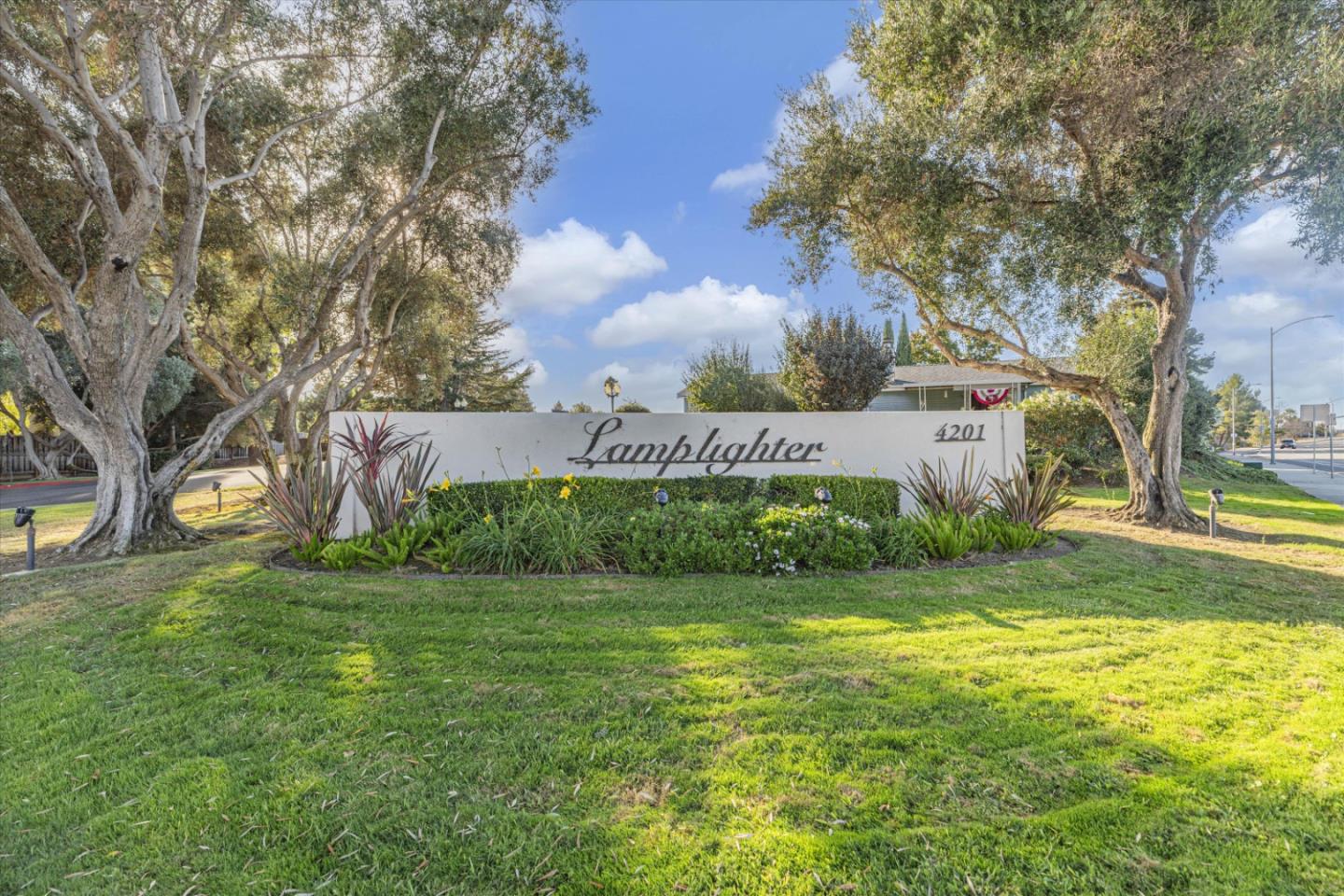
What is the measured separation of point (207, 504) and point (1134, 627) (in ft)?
60.9

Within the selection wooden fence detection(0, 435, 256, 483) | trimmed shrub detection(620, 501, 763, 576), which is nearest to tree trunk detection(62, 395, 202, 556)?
trimmed shrub detection(620, 501, 763, 576)

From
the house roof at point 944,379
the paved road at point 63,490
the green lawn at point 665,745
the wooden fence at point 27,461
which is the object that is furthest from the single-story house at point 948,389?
the wooden fence at point 27,461

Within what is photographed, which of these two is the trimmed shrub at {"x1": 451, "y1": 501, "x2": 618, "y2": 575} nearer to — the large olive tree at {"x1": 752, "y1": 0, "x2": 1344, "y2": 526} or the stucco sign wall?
the stucco sign wall

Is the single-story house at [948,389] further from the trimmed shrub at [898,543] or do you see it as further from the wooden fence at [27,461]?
the wooden fence at [27,461]

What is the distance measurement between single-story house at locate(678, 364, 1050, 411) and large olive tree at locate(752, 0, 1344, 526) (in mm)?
12224

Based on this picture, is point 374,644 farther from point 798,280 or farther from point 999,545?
point 798,280

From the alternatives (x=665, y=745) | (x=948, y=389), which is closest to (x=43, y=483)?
(x=665, y=745)

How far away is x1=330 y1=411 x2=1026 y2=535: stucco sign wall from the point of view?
7.77m

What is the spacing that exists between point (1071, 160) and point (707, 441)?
24.5ft

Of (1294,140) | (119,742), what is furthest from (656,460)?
(1294,140)

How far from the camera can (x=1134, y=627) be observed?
446 centimetres

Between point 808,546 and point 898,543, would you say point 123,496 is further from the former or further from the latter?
point 898,543

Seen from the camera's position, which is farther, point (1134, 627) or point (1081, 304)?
point (1081, 304)

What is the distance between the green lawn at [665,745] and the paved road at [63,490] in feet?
47.5
